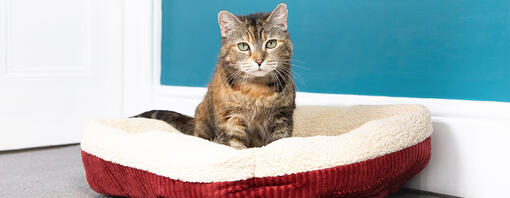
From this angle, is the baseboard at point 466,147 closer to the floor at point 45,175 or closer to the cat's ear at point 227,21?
the floor at point 45,175

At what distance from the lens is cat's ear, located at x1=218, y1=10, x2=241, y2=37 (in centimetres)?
142

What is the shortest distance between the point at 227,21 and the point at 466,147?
830mm

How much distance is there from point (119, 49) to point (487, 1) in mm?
1780

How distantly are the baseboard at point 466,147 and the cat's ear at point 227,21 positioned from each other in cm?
68

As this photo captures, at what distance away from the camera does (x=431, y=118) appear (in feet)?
5.11

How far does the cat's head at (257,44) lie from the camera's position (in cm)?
136

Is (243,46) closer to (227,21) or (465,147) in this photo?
(227,21)

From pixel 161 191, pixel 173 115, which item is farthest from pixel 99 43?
pixel 161 191

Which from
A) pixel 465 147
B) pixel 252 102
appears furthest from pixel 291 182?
pixel 465 147

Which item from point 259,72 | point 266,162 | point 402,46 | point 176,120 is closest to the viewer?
point 266,162

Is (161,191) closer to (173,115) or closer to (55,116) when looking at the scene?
(173,115)

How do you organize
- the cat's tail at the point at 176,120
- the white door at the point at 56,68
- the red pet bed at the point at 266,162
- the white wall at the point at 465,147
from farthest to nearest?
the white door at the point at 56,68 < the cat's tail at the point at 176,120 < the white wall at the point at 465,147 < the red pet bed at the point at 266,162

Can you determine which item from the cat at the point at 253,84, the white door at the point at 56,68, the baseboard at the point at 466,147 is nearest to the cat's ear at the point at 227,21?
the cat at the point at 253,84

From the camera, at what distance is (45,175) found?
1.70 metres
